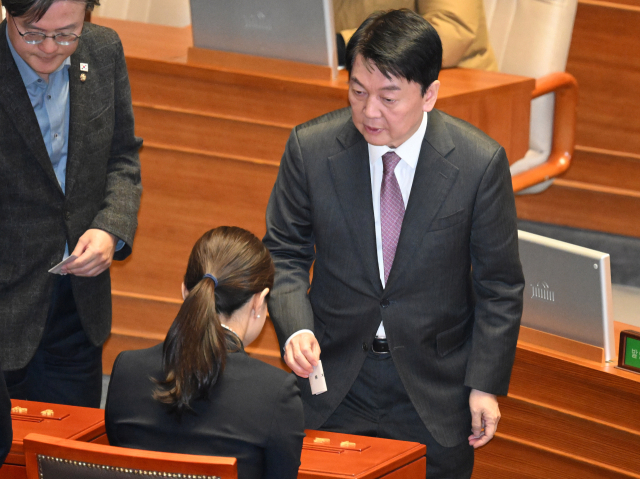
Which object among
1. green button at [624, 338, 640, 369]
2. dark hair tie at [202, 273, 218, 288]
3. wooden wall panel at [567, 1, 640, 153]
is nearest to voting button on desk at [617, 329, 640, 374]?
green button at [624, 338, 640, 369]

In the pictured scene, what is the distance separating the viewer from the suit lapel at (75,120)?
2.17m

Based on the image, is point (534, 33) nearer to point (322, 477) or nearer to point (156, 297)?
point (156, 297)

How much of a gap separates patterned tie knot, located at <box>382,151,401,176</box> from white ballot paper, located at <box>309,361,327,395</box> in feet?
1.51

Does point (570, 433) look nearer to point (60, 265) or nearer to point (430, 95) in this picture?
point (430, 95)

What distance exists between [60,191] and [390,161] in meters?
0.81

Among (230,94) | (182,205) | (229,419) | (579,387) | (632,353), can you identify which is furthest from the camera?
(182,205)

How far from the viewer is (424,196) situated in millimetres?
1953

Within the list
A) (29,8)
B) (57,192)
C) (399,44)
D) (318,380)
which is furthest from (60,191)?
(399,44)

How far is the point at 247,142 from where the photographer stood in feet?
9.57

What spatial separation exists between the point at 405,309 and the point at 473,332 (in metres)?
0.17

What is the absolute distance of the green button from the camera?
2426 mm

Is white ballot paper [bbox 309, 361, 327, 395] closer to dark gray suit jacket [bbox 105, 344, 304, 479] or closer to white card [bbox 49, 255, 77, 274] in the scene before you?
dark gray suit jacket [bbox 105, 344, 304, 479]

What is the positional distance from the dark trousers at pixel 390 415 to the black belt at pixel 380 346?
0.01 metres

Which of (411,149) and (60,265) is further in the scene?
(60,265)
